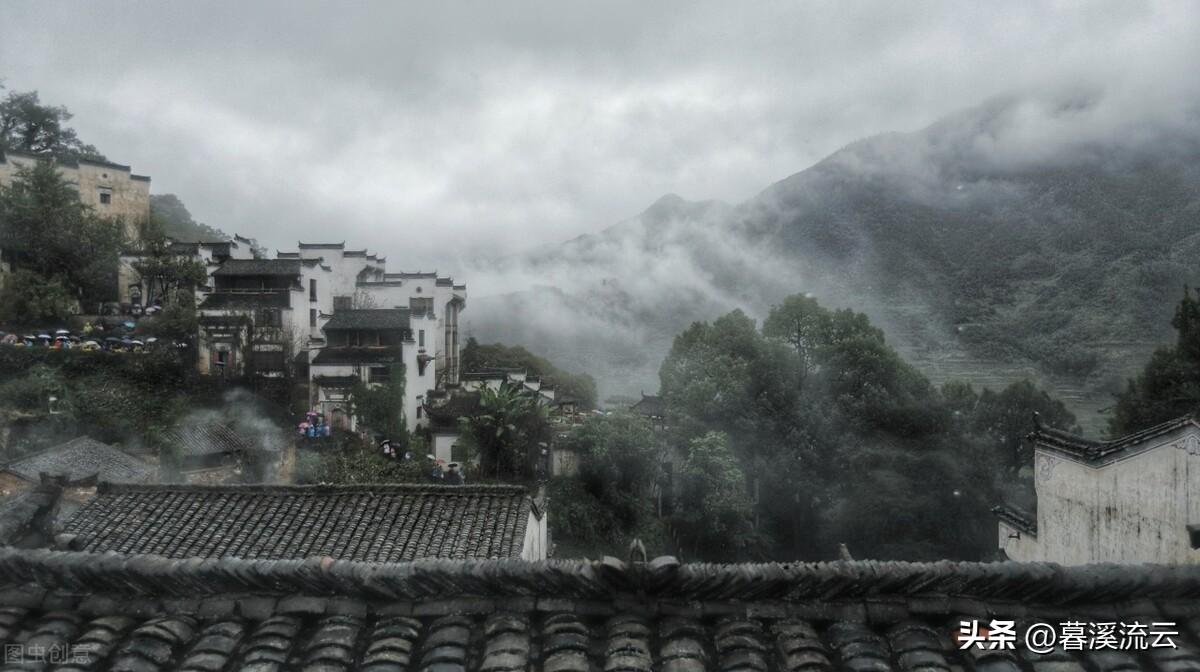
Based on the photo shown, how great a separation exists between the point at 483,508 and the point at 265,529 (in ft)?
10.6

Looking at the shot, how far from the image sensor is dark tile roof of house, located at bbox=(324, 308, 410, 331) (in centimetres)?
3000

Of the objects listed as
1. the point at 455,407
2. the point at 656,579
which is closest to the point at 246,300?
the point at 455,407

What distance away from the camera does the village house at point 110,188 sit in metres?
38.2

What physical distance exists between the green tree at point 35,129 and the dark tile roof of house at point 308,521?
37974mm

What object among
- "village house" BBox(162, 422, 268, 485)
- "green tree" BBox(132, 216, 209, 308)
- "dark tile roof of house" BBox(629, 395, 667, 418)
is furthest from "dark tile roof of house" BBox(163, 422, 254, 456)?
"dark tile roof of house" BBox(629, 395, 667, 418)

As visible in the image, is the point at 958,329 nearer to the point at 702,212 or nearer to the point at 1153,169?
the point at 1153,169

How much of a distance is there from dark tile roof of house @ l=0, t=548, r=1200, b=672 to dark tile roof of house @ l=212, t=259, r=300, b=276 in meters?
31.5

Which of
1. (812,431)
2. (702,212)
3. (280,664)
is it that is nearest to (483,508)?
(280,664)

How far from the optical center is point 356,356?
29.3 m

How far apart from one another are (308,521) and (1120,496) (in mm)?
11792

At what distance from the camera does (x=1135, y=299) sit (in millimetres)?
33906

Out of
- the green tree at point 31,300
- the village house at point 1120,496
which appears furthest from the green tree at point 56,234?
the village house at point 1120,496

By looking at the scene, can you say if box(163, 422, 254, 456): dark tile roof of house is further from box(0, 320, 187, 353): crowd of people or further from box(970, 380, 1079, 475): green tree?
box(970, 380, 1079, 475): green tree

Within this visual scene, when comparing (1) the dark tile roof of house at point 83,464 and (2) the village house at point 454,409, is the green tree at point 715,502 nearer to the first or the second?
(2) the village house at point 454,409
